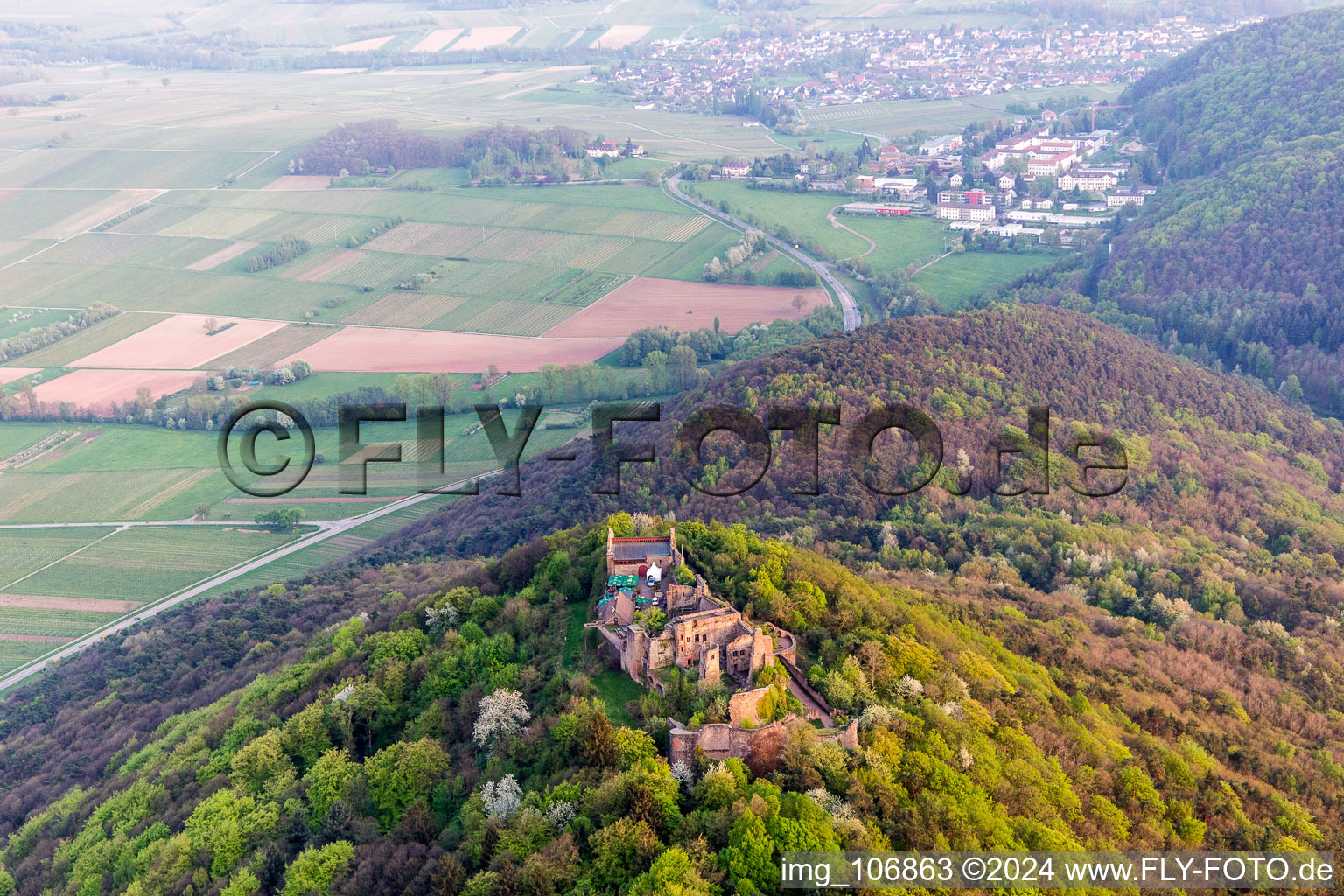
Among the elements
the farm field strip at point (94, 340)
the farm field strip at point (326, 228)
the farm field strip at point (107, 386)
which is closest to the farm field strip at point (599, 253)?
the farm field strip at point (326, 228)

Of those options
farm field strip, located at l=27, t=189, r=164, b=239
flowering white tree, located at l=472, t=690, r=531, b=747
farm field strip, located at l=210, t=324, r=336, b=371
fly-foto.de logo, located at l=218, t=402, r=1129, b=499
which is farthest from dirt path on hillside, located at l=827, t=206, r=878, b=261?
flowering white tree, located at l=472, t=690, r=531, b=747

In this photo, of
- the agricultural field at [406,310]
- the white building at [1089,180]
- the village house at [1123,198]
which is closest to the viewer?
the agricultural field at [406,310]

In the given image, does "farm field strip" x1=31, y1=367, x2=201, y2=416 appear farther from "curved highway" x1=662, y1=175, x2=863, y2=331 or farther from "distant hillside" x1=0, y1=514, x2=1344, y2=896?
"curved highway" x1=662, y1=175, x2=863, y2=331

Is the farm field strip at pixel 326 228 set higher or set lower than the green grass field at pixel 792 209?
lower

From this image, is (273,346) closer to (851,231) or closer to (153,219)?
(153,219)

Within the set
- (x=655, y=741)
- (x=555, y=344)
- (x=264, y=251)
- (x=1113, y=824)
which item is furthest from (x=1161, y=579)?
(x=264, y=251)

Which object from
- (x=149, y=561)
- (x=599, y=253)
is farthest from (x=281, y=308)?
(x=149, y=561)

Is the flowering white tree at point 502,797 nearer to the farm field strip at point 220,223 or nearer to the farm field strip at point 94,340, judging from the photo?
the farm field strip at point 94,340
